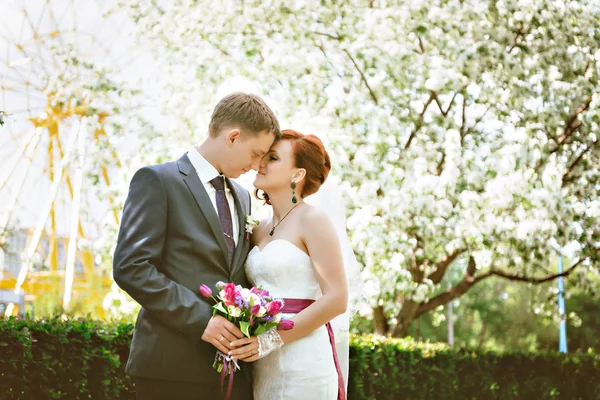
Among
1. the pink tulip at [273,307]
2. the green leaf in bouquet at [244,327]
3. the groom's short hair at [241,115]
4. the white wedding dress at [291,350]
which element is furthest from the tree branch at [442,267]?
the green leaf in bouquet at [244,327]

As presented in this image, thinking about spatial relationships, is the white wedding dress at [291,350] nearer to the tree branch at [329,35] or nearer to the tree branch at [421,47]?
the tree branch at [421,47]

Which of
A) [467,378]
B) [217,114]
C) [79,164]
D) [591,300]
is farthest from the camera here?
[591,300]

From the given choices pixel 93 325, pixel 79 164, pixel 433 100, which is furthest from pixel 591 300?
pixel 93 325

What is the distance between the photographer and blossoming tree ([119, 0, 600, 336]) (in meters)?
10.7

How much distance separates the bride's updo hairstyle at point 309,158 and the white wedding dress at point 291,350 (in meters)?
0.42

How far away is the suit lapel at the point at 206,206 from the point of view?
343cm

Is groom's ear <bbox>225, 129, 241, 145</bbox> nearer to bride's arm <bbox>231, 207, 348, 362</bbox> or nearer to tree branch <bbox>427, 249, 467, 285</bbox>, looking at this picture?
bride's arm <bbox>231, 207, 348, 362</bbox>

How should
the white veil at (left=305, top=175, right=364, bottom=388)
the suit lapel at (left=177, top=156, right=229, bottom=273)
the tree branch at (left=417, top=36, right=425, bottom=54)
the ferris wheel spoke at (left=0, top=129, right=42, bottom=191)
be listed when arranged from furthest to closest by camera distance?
the ferris wheel spoke at (left=0, top=129, right=42, bottom=191) → the tree branch at (left=417, top=36, right=425, bottom=54) → the white veil at (left=305, top=175, right=364, bottom=388) → the suit lapel at (left=177, top=156, right=229, bottom=273)

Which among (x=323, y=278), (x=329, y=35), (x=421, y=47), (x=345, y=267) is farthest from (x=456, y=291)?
(x=323, y=278)

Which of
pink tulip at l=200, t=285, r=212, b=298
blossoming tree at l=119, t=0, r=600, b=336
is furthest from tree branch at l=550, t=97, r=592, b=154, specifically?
pink tulip at l=200, t=285, r=212, b=298

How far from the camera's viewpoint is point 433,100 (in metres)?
13.0

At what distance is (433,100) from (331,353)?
9.72 metres

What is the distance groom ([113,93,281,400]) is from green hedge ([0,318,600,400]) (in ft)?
7.17

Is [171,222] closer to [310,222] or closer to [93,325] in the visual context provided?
[310,222]
